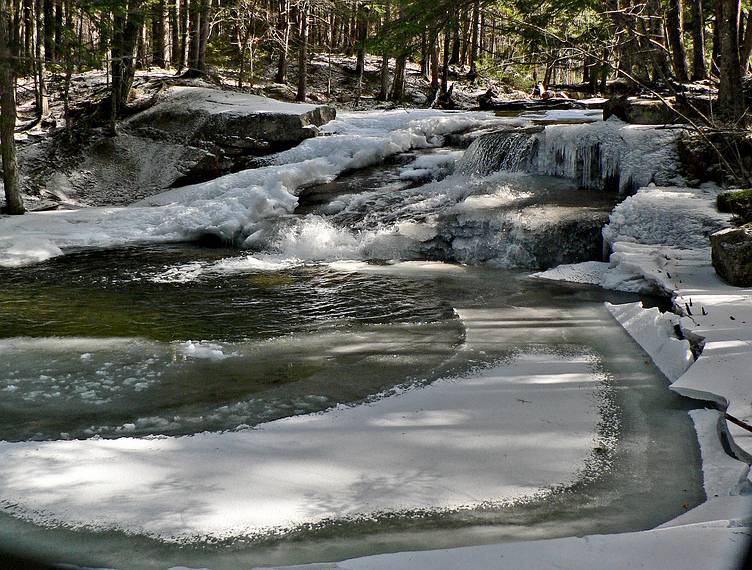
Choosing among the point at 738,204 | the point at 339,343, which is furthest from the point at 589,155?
the point at 339,343

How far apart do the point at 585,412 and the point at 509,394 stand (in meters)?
0.55

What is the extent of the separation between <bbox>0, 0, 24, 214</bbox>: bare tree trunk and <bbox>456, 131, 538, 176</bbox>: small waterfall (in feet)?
27.4

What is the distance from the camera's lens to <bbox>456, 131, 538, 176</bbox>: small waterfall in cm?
1357

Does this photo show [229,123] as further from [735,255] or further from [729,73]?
[735,255]

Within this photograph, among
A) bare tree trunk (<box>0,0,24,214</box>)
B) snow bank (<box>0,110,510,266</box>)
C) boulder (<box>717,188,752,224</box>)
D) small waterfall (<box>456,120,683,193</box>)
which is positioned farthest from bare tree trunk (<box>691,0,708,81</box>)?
bare tree trunk (<box>0,0,24,214</box>)

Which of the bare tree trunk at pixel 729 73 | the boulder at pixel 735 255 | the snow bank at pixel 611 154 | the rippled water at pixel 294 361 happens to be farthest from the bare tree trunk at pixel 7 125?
the bare tree trunk at pixel 729 73

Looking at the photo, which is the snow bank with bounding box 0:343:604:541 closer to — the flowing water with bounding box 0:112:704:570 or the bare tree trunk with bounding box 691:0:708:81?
the flowing water with bounding box 0:112:704:570

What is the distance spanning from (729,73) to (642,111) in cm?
187

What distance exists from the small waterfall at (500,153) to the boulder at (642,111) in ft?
6.10

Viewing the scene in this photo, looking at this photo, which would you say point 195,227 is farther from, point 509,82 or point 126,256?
point 509,82

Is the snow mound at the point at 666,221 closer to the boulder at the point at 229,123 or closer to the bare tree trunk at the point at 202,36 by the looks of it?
the boulder at the point at 229,123

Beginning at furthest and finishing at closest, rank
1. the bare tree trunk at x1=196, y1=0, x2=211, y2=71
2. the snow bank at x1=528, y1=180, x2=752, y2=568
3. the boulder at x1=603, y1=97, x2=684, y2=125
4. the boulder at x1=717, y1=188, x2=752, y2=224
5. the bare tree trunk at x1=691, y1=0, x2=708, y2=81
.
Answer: the bare tree trunk at x1=196, y1=0, x2=211, y2=71 < the bare tree trunk at x1=691, y1=0, x2=708, y2=81 < the boulder at x1=603, y1=97, x2=684, y2=125 < the boulder at x1=717, y1=188, x2=752, y2=224 < the snow bank at x1=528, y1=180, x2=752, y2=568

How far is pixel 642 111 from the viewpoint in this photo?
13328mm

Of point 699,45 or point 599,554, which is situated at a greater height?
point 699,45
